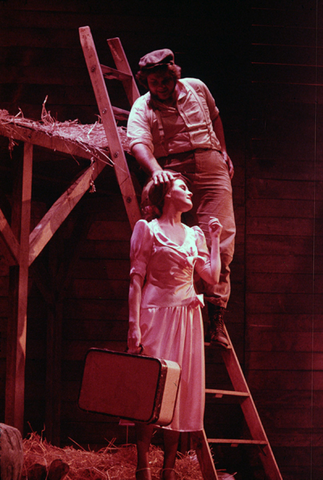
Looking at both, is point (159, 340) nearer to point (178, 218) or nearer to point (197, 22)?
point (178, 218)

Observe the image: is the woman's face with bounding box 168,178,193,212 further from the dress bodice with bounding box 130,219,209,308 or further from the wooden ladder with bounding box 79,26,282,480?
the wooden ladder with bounding box 79,26,282,480

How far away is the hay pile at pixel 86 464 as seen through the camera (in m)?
3.61

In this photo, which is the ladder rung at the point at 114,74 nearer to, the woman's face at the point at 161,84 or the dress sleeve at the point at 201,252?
the woman's face at the point at 161,84

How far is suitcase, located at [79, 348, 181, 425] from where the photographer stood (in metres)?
3.04

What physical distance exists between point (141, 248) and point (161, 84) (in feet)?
4.14

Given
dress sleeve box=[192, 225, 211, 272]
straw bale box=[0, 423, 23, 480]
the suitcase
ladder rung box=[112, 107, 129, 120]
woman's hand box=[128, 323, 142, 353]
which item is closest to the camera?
straw bale box=[0, 423, 23, 480]

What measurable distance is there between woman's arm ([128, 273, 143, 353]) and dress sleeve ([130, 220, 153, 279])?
0.15 feet

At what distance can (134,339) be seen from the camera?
3.39 metres

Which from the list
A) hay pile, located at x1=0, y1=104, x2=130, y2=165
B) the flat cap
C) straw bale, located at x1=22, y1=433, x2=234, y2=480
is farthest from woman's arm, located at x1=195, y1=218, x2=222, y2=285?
straw bale, located at x1=22, y1=433, x2=234, y2=480

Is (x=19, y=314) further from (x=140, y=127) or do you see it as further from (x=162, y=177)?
(x=140, y=127)

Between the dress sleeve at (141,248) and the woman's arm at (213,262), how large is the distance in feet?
1.24

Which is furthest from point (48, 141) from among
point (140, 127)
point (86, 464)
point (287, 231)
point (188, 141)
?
point (287, 231)

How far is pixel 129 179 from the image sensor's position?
160 inches

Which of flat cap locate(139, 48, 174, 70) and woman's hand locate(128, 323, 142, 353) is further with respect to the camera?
flat cap locate(139, 48, 174, 70)
